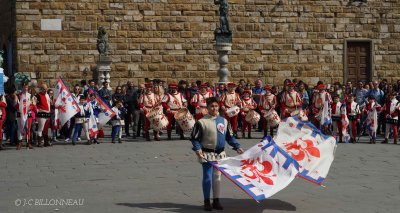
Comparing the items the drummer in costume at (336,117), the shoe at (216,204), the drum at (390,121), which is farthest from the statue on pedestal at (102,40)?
the shoe at (216,204)

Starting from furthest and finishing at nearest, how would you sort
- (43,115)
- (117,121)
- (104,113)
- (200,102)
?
(200,102), (104,113), (117,121), (43,115)

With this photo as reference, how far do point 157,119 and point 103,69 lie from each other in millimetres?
6293

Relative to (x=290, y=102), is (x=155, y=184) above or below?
below

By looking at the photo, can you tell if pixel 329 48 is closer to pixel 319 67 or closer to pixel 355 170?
pixel 319 67

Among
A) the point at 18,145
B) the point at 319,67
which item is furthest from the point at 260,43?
the point at 18,145

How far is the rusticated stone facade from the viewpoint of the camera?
85.9 feet

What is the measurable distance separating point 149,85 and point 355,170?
26.2ft

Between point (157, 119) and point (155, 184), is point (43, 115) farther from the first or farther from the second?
Result: point (155, 184)

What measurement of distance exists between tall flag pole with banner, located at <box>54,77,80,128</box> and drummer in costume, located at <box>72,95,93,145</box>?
7.1 inches

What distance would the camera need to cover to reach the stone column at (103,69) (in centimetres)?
2505

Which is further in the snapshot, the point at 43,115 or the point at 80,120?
the point at 80,120

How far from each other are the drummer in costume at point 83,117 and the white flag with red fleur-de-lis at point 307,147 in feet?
29.4

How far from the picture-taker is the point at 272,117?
19969mm

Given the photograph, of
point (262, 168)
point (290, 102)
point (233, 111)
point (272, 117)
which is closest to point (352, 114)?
point (290, 102)
